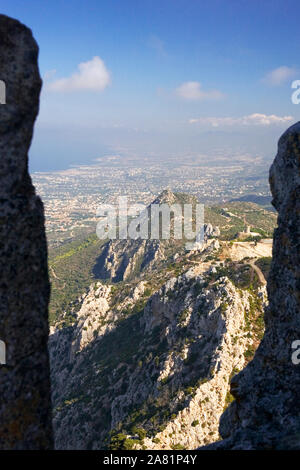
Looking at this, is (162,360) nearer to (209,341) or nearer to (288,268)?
(209,341)

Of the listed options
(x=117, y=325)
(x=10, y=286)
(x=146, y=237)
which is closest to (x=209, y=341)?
(x=117, y=325)

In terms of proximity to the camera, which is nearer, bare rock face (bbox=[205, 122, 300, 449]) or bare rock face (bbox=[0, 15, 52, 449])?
bare rock face (bbox=[0, 15, 52, 449])

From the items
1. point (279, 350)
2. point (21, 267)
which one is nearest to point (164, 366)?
point (279, 350)

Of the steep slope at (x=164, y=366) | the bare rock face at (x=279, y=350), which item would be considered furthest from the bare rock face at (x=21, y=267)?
the steep slope at (x=164, y=366)

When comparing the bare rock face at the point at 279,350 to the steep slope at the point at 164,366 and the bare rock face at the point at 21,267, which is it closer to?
the bare rock face at the point at 21,267

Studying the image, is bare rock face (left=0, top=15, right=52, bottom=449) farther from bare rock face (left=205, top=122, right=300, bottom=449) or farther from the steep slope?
the steep slope

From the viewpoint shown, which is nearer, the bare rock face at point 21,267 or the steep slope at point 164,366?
the bare rock face at point 21,267

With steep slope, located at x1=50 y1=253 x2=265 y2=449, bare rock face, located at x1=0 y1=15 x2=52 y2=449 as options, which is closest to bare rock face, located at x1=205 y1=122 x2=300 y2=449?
bare rock face, located at x1=0 y1=15 x2=52 y2=449
